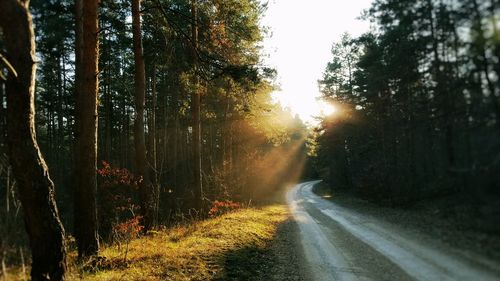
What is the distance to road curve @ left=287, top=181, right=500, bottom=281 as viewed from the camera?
13.3 ft

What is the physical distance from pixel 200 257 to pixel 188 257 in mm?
339

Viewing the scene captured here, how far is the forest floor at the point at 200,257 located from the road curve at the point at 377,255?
0.77 m

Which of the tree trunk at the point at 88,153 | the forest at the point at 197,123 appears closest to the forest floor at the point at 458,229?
the forest at the point at 197,123

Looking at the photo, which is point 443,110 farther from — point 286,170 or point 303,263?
point 286,170

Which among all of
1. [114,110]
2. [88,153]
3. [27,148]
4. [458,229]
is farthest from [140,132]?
[114,110]

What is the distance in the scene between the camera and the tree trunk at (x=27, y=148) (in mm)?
5590

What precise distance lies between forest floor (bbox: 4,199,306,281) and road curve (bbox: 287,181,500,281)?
77cm

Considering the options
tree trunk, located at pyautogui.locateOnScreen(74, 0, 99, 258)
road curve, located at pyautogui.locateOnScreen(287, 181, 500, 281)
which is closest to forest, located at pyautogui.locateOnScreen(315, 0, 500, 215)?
road curve, located at pyautogui.locateOnScreen(287, 181, 500, 281)

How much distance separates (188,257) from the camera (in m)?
9.10

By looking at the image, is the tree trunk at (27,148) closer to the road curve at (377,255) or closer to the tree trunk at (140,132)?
the road curve at (377,255)

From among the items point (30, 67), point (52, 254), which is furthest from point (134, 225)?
point (30, 67)

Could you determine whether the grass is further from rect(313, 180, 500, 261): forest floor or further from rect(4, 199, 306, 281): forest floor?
rect(313, 180, 500, 261): forest floor

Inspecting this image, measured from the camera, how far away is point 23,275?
5625mm

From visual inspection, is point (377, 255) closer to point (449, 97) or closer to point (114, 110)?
point (449, 97)
